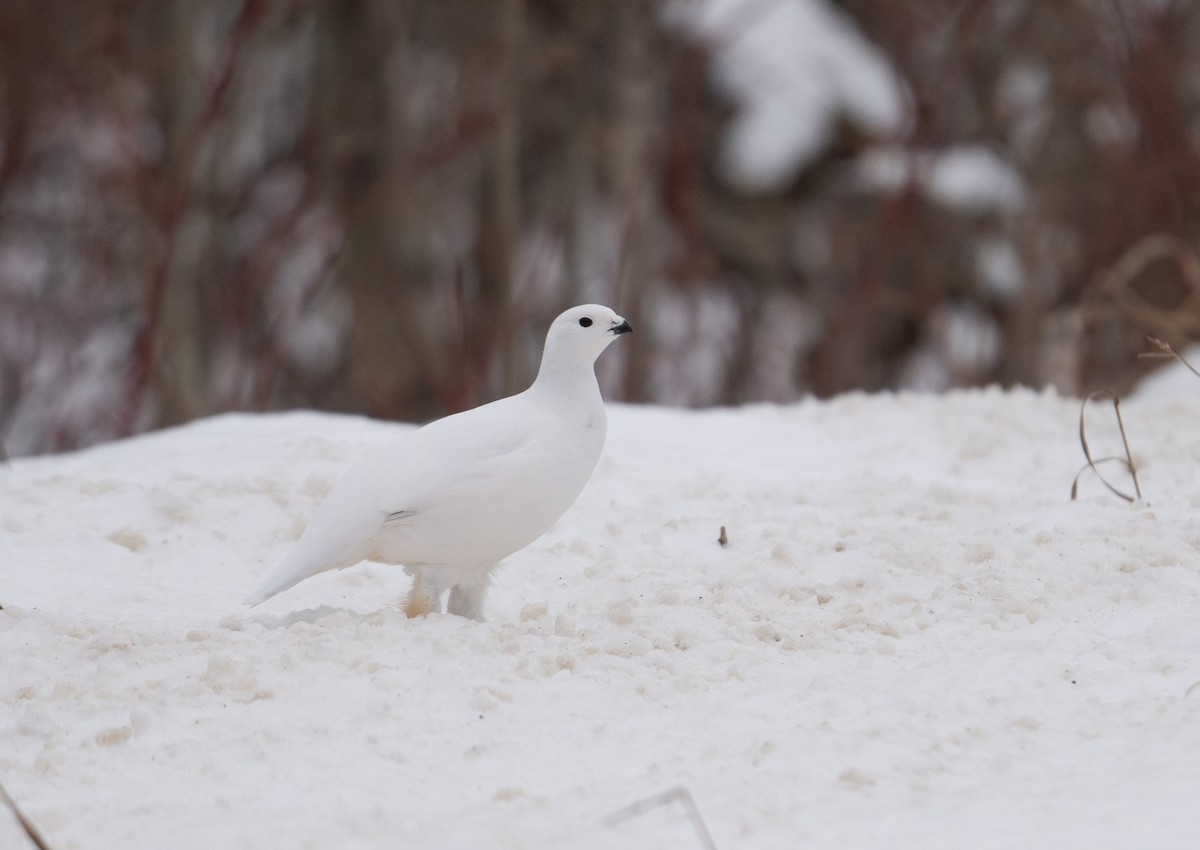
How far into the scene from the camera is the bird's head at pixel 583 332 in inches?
133

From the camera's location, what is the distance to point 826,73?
11461 millimetres

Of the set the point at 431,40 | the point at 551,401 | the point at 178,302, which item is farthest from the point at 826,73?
the point at 551,401

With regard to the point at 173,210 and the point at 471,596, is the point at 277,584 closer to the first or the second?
the point at 471,596

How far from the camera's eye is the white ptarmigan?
3.09 m

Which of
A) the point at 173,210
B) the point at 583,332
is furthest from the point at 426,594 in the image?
the point at 173,210

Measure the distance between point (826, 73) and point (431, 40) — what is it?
311 cm

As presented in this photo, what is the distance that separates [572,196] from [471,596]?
24.1 feet

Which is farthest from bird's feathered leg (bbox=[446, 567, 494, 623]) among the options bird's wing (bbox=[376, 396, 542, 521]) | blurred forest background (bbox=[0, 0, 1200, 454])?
blurred forest background (bbox=[0, 0, 1200, 454])

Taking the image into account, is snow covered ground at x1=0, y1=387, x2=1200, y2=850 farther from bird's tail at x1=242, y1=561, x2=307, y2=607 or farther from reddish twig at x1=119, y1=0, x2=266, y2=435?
reddish twig at x1=119, y1=0, x2=266, y2=435

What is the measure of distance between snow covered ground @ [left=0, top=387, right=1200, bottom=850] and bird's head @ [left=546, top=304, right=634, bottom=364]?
527mm

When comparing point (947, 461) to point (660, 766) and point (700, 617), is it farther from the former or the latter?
point (660, 766)

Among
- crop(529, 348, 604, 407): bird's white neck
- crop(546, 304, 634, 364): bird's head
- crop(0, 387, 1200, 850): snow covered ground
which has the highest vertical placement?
crop(546, 304, 634, 364): bird's head

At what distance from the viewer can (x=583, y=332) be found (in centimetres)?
341

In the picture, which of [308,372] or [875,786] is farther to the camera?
[308,372]
